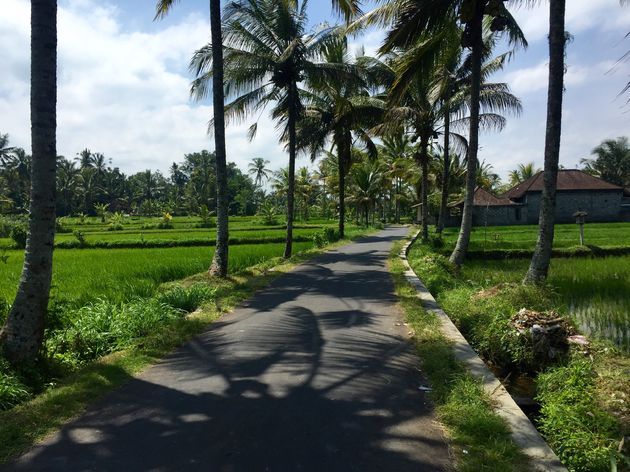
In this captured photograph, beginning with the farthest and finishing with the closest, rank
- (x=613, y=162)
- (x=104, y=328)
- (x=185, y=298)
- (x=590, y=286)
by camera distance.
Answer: (x=613, y=162), (x=590, y=286), (x=185, y=298), (x=104, y=328)

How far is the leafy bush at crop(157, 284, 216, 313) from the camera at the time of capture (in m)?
7.52

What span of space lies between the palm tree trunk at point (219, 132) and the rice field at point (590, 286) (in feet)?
20.1

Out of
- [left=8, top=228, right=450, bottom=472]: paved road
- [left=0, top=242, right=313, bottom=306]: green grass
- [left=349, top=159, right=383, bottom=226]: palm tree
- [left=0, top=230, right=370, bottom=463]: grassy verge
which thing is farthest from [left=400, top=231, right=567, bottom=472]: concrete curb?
[left=349, top=159, right=383, bottom=226]: palm tree

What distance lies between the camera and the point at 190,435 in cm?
325

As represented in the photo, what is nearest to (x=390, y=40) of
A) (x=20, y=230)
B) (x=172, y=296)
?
(x=172, y=296)

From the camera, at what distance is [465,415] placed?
348 cm

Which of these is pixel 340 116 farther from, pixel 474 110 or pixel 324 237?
pixel 474 110

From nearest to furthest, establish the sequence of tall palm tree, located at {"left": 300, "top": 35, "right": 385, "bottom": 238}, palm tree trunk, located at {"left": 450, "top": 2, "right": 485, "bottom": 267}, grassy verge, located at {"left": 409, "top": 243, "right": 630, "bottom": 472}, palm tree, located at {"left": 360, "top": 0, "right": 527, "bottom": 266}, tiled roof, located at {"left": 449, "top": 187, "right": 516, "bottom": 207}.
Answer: grassy verge, located at {"left": 409, "top": 243, "right": 630, "bottom": 472}
palm tree, located at {"left": 360, "top": 0, "right": 527, "bottom": 266}
palm tree trunk, located at {"left": 450, "top": 2, "right": 485, "bottom": 267}
tall palm tree, located at {"left": 300, "top": 35, "right": 385, "bottom": 238}
tiled roof, located at {"left": 449, "top": 187, "right": 516, "bottom": 207}

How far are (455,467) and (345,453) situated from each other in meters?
0.70

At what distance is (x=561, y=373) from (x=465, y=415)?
1.68m

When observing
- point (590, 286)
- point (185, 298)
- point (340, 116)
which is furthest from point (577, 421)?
point (340, 116)

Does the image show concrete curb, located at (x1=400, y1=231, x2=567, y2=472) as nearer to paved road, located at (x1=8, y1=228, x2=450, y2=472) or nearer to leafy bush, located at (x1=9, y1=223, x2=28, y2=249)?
paved road, located at (x1=8, y1=228, x2=450, y2=472)

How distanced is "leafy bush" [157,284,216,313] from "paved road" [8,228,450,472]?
5.32 feet

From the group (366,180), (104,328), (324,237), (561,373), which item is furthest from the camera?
(366,180)
